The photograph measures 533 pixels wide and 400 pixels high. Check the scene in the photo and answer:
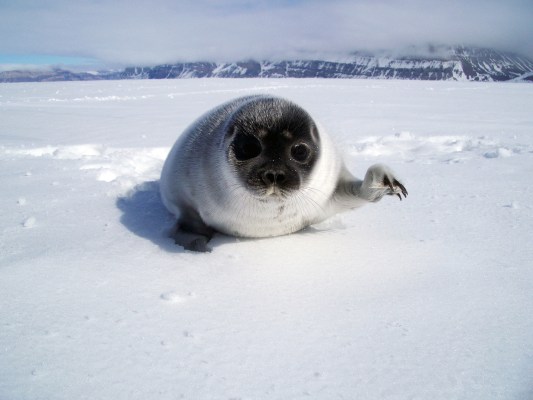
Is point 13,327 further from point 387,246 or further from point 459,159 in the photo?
point 459,159

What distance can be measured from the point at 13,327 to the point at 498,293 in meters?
1.82

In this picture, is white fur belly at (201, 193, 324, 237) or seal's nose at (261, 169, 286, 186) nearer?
seal's nose at (261, 169, 286, 186)

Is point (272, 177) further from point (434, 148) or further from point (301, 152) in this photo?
point (434, 148)

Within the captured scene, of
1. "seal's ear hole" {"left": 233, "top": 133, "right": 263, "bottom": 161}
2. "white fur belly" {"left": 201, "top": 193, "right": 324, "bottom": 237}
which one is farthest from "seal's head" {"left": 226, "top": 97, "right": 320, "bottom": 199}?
"white fur belly" {"left": 201, "top": 193, "right": 324, "bottom": 237}

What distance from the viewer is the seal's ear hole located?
2.00 meters

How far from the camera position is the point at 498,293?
1665 mm

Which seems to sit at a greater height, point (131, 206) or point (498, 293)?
point (498, 293)

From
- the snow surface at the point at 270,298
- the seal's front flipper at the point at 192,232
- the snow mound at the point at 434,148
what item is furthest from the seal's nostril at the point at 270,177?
the snow mound at the point at 434,148

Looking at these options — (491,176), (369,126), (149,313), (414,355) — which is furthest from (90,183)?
(369,126)

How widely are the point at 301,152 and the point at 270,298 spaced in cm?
77

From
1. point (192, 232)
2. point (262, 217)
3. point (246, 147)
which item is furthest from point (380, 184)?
point (192, 232)

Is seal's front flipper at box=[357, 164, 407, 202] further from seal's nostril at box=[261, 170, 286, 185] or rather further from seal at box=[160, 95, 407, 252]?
seal's nostril at box=[261, 170, 286, 185]

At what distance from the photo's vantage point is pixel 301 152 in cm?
208

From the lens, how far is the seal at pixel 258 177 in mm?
2012
